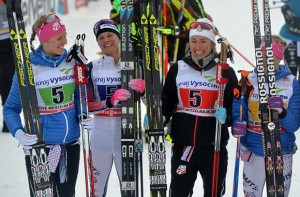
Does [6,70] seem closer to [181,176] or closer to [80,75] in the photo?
[80,75]

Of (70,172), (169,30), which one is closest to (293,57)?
(169,30)

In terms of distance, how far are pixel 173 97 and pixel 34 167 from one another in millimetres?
1091

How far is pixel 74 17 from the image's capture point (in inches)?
572

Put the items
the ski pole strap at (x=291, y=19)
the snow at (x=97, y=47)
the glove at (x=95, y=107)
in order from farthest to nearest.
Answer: the ski pole strap at (x=291, y=19) < the snow at (x=97, y=47) < the glove at (x=95, y=107)

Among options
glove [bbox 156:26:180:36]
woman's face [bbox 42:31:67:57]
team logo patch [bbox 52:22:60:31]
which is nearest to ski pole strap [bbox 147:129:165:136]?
woman's face [bbox 42:31:67:57]

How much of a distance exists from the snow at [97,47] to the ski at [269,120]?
150 centimetres

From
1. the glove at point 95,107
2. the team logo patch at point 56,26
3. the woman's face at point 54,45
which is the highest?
the team logo patch at point 56,26

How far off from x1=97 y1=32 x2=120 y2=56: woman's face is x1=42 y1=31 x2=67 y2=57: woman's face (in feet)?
1.10

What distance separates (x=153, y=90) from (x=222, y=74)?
1.58 ft

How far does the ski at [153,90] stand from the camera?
3.85 m

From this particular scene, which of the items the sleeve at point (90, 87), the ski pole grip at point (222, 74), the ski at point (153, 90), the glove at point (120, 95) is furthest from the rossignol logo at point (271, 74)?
the sleeve at point (90, 87)

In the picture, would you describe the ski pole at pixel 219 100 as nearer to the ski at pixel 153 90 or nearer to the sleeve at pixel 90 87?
the ski at pixel 153 90

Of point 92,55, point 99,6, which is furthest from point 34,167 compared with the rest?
point 99,6

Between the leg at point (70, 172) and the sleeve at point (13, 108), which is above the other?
the sleeve at point (13, 108)
